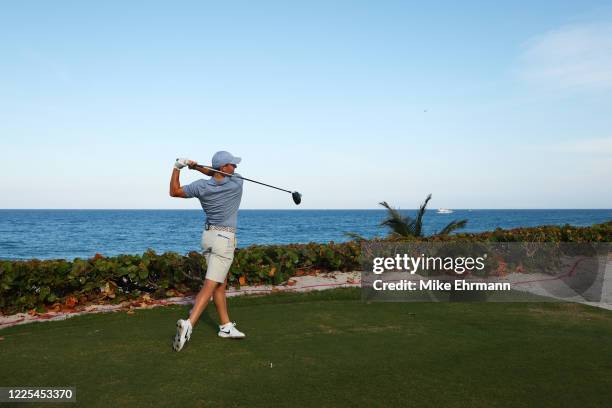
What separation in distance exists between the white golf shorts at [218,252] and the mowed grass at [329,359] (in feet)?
2.60

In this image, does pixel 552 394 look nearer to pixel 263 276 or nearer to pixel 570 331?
pixel 570 331

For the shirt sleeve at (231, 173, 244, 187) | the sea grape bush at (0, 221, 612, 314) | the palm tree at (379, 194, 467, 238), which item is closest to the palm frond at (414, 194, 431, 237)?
the palm tree at (379, 194, 467, 238)

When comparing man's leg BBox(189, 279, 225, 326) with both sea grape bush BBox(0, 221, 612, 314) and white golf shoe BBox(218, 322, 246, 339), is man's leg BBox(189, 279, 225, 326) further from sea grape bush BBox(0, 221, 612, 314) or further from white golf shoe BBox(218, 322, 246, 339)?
sea grape bush BBox(0, 221, 612, 314)

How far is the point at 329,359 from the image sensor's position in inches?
211

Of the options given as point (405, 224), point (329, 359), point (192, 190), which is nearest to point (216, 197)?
point (192, 190)

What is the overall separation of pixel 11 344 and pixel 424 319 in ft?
17.0

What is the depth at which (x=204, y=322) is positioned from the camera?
7.21 m

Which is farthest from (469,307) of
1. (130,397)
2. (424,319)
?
(130,397)

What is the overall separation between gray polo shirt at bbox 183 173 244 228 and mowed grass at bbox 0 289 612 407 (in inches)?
56.0

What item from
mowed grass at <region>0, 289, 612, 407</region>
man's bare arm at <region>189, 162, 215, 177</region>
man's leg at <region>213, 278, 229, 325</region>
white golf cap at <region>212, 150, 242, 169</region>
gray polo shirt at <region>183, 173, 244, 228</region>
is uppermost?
white golf cap at <region>212, 150, 242, 169</region>

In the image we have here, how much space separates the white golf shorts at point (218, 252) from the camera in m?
6.04

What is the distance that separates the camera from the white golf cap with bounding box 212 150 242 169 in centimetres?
614

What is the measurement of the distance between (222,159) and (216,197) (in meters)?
0.45

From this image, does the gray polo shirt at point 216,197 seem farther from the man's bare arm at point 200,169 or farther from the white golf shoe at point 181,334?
the white golf shoe at point 181,334
